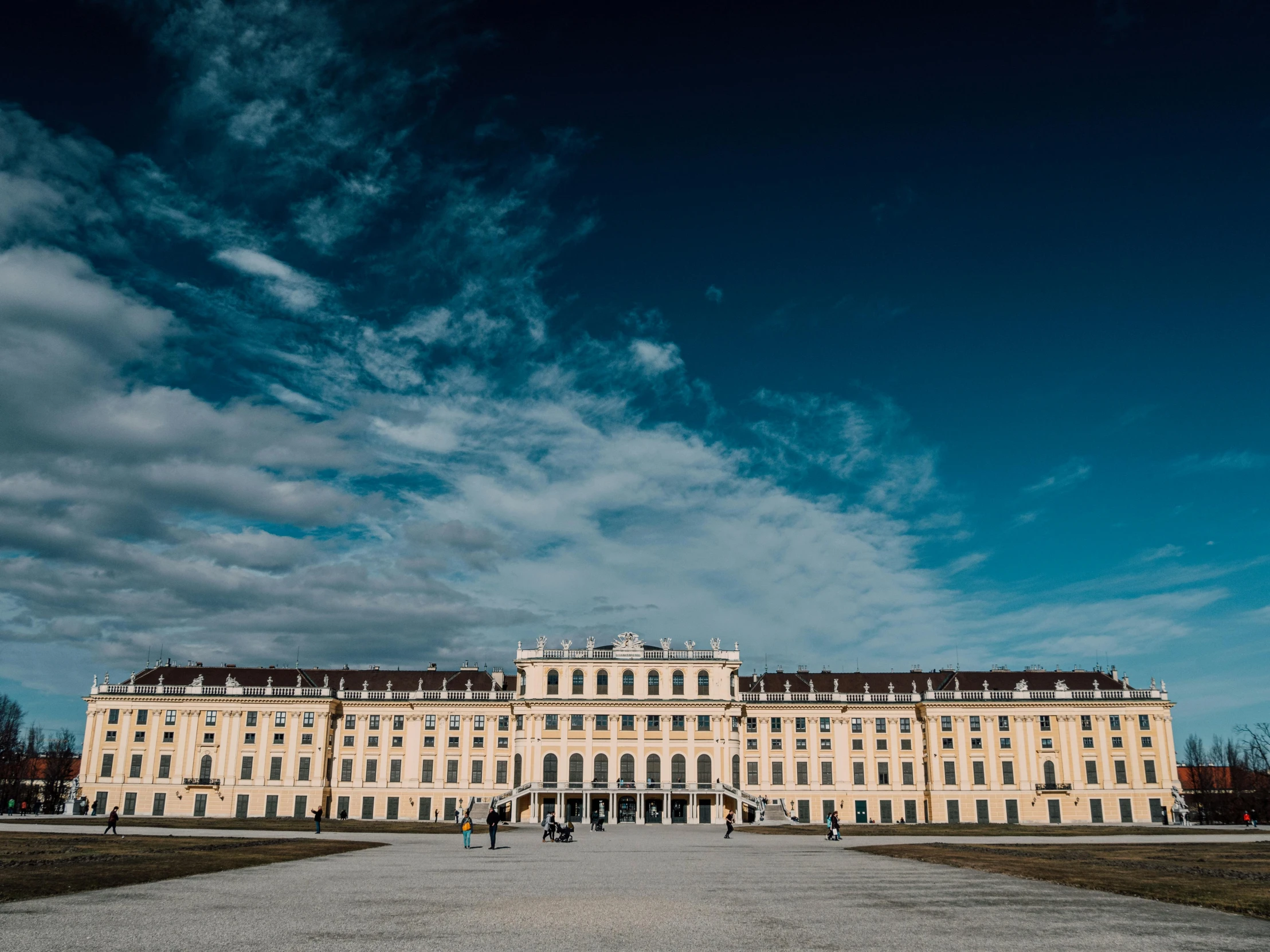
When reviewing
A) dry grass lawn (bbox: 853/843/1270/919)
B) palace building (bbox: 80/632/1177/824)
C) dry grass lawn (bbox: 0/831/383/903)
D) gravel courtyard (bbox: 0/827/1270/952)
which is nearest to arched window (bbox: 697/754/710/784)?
palace building (bbox: 80/632/1177/824)

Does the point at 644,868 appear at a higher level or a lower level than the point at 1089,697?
lower

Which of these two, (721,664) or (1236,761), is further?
(1236,761)

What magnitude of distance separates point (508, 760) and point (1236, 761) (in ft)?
298

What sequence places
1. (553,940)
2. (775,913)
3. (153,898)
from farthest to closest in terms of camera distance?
(153,898) < (775,913) < (553,940)

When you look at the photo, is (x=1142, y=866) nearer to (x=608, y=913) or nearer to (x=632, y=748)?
(x=608, y=913)

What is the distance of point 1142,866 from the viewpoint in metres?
34.2

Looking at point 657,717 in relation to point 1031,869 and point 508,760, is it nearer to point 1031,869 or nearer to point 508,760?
point 508,760

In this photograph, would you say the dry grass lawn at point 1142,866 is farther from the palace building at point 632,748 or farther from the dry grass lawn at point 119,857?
the palace building at point 632,748

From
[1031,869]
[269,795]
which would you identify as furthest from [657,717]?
[1031,869]

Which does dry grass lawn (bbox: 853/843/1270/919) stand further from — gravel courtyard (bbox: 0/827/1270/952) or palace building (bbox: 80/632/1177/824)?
palace building (bbox: 80/632/1177/824)

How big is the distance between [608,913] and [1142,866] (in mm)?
23635

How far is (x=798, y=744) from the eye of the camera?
301ft

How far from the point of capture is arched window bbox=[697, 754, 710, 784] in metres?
87.2

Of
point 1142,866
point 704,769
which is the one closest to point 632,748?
point 704,769
